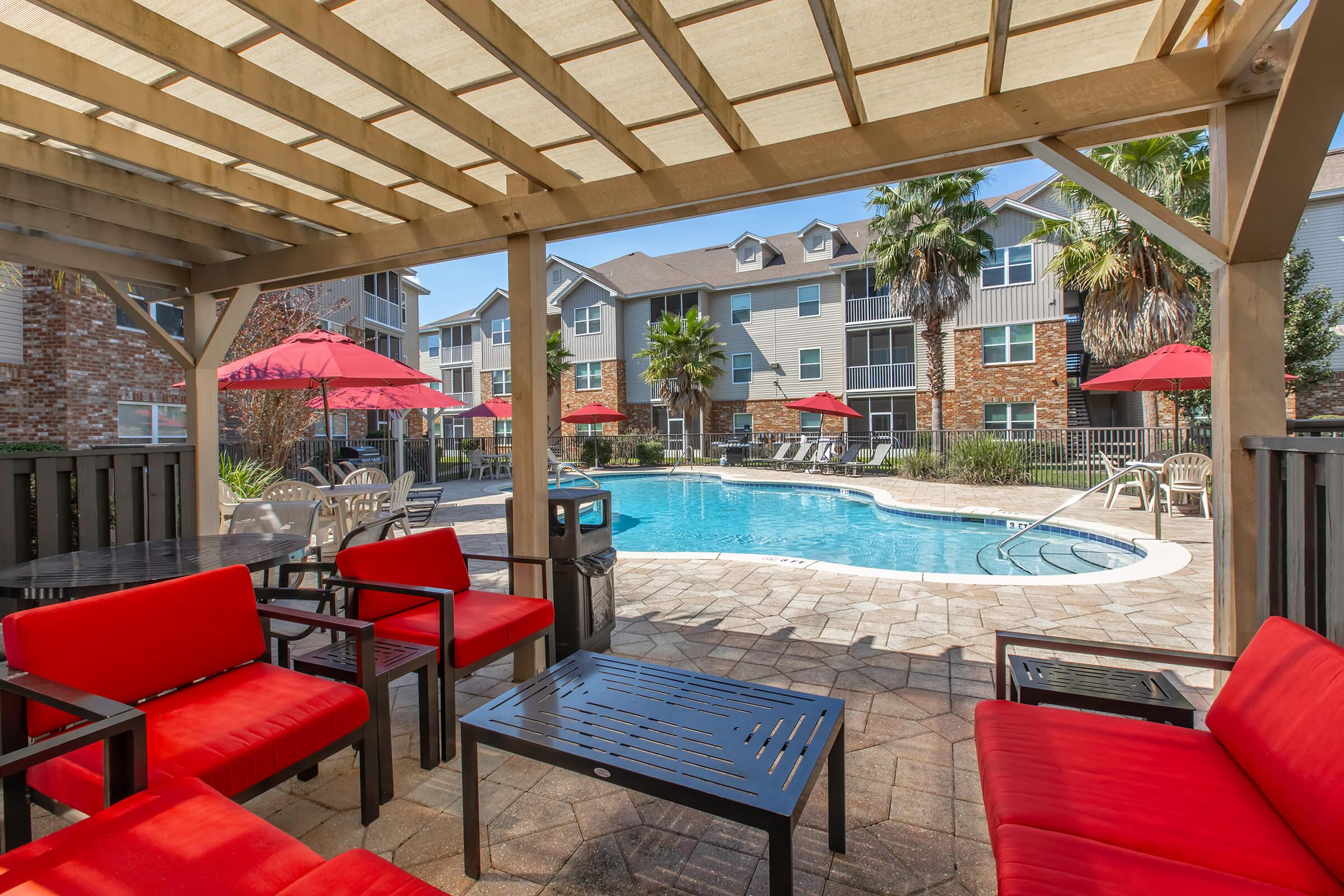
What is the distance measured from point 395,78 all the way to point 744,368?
22.0 m

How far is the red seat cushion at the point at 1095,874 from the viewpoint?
128cm

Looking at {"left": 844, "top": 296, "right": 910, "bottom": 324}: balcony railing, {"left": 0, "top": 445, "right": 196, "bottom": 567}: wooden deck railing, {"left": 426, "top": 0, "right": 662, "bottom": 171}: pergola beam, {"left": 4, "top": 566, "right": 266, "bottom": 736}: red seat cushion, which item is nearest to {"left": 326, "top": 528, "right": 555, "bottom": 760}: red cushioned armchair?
{"left": 4, "top": 566, "right": 266, "bottom": 736}: red seat cushion

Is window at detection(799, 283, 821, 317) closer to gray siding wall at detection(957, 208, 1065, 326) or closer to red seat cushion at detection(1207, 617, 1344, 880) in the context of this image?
gray siding wall at detection(957, 208, 1065, 326)

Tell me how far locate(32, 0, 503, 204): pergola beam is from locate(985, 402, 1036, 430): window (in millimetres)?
19454

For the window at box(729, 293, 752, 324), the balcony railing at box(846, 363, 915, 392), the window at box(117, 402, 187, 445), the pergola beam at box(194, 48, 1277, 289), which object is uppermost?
the window at box(729, 293, 752, 324)

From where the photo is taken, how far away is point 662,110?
3283 millimetres

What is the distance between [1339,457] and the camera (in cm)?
206

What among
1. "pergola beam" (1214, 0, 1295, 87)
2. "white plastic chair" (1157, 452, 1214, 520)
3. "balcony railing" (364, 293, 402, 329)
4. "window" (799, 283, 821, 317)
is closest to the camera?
"pergola beam" (1214, 0, 1295, 87)

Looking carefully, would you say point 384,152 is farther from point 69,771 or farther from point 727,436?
point 727,436

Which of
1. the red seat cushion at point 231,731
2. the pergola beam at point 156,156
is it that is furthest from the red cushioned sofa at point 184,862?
the pergola beam at point 156,156

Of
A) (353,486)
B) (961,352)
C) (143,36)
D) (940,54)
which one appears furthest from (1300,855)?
(961,352)

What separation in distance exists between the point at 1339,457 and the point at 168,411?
54.3ft

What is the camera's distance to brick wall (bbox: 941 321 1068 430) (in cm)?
1925

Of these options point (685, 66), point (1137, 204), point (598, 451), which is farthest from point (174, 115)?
point (598, 451)
